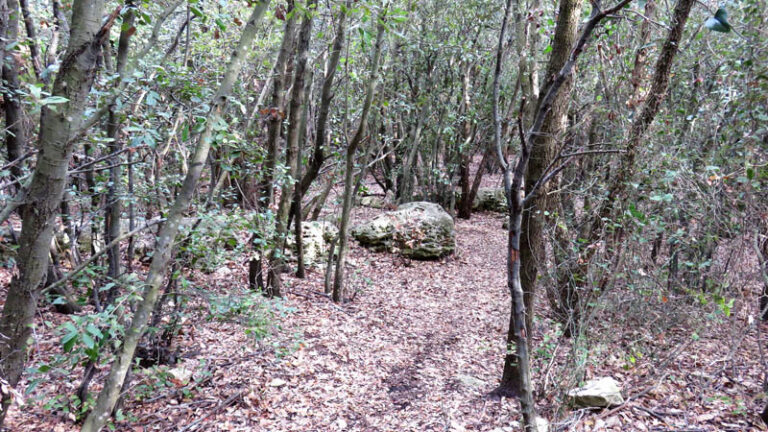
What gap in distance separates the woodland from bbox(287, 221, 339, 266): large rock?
1402 millimetres

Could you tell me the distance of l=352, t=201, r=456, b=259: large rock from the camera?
30.7 ft

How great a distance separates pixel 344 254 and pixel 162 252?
13.8 feet

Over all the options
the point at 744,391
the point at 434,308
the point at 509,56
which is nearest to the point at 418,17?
the point at 509,56

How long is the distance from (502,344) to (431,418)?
6.83 ft

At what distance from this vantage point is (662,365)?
441 cm

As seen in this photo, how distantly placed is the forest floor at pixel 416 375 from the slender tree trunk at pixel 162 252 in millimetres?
610

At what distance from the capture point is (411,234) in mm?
9391

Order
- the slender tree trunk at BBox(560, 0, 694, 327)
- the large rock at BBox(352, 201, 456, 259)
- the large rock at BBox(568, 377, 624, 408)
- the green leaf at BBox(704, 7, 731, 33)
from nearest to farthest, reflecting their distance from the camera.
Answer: the green leaf at BBox(704, 7, 731, 33) → the large rock at BBox(568, 377, 624, 408) → the slender tree trunk at BBox(560, 0, 694, 327) → the large rock at BBox(352, 201, 456, 259)

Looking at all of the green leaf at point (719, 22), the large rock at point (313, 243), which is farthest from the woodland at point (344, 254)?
the large rock at point (313, 243)

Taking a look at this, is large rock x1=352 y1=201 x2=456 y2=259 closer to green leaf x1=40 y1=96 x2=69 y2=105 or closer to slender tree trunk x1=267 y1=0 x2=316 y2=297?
slender tree trunk x1=267 y1=0 x2=316 y2=297

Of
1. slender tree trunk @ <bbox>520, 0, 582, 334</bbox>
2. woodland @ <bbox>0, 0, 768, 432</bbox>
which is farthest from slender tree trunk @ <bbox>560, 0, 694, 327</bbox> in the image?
slender tree trunk @ <bbox>520, 0, 582, 334</bbox>

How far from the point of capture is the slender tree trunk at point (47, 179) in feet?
5.98

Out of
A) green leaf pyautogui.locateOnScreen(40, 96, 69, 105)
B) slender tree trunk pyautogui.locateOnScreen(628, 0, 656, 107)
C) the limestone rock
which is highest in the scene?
slender tree trunk pyautogui.locateOnScreen(628, 0, 656, 107)

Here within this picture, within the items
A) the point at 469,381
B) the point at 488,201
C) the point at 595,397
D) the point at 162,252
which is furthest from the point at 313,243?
the point at 488,201
